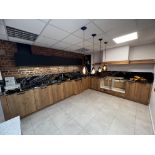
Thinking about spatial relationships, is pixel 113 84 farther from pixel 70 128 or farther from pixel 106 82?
pixel 70 128

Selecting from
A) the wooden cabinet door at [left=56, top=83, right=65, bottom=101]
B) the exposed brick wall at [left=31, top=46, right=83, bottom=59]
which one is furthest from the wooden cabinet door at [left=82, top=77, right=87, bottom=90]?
the exposed brick wall at [left=31, top=46, right=83, bottom=59]

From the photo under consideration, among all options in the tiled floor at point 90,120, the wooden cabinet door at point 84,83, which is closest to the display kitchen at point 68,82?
the tiled floor at point 90,120

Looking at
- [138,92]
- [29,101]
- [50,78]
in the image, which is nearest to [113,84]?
[138,92]

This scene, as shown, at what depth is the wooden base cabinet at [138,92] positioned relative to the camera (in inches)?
115

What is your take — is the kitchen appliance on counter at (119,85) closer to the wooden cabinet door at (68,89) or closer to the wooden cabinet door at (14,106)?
the wooden cabinet door at (68,89)

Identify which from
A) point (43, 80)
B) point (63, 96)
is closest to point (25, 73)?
point (43, 80)

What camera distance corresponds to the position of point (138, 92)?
3109 millimetres

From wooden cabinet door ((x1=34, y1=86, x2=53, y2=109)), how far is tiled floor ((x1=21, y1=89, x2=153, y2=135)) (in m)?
0.20

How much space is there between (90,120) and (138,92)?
233 cm

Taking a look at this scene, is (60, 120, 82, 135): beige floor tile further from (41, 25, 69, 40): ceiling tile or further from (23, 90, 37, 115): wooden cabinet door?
(41, 25, 69, 40): ceiling tile

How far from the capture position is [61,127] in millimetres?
1945

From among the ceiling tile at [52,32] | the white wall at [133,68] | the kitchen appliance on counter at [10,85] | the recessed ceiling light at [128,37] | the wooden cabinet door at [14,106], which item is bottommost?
the wooden cabinet door at [14,106]

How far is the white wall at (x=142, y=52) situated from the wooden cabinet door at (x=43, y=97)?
4.00 m
